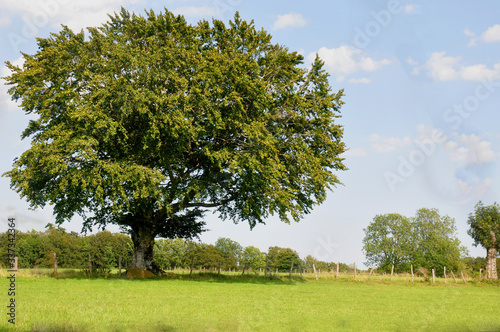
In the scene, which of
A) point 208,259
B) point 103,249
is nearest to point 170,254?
point 208,259

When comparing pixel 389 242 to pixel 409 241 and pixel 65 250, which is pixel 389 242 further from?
pixel 65 250

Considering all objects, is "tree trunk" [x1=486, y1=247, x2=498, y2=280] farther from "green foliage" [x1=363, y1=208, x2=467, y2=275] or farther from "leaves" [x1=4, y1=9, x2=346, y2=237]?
"leaves" [x1=4, y1=9, x2=346, y2=237]

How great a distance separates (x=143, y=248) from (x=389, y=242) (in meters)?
70.4

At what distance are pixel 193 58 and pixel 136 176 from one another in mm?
9271

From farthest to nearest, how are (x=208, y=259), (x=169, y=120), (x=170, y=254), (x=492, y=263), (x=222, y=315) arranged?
1. (x=170, y=254)
2. (x=208, y=259)
3. (x=492, y=263)
4. (x=169, y=120)
5. (x=222, y=315)

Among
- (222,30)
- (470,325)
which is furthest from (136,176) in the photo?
(470,325)

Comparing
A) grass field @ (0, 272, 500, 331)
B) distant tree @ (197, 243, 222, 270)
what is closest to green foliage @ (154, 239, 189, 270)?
distant tree @ (197, 243, 222, 270)

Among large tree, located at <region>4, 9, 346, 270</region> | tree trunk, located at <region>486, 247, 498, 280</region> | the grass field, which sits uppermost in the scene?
large tree, located at <region>4, 9, 346, 270</region>

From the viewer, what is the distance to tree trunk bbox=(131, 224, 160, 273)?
3638 centimetres

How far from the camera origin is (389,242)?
A: 310 ft

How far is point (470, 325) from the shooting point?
14.9 m

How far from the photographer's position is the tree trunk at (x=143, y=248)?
36.4 metres

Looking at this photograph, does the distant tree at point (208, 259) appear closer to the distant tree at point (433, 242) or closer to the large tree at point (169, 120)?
the distant tree at point (433, 242)

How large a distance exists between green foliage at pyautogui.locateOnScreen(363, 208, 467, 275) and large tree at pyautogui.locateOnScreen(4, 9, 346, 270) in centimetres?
6323
